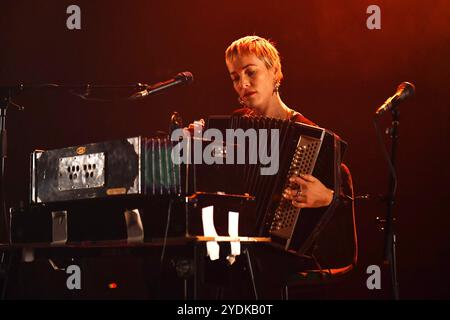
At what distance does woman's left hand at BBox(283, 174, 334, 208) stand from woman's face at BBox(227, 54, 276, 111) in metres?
0.86

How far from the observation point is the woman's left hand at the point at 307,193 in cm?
291

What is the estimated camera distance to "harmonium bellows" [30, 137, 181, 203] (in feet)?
8.41

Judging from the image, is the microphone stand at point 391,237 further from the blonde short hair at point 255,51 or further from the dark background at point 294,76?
the dark background at point 294,76

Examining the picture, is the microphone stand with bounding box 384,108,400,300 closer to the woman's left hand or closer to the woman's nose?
the woman's left hand

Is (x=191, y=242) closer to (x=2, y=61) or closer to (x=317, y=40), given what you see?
(x=317, y=40)

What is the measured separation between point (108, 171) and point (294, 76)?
2.04m

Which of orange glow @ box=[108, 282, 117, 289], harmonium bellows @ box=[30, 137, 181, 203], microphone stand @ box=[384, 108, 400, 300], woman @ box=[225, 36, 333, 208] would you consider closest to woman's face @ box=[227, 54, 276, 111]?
woman @ box=[225, 36, 333, 208]

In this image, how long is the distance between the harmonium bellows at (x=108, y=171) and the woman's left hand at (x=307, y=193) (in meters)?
0.63

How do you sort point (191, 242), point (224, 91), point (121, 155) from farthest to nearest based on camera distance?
1. point (224, 91)
2. point (121, 155)
3. point (191, 242)

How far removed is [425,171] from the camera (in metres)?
4.20

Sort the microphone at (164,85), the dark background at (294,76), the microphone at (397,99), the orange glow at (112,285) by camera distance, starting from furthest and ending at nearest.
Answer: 1. the dark background at (294,76)
2. the microphone at (397,99)
3. the microphone at (164,85)
4. the orange glow at (112,285)

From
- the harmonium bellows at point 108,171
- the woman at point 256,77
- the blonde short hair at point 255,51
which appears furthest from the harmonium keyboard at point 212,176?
the blonde short hair at point 255,51
